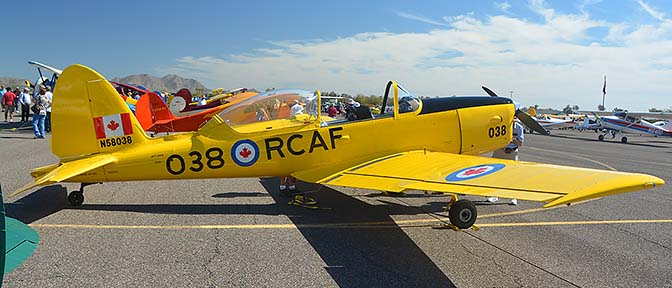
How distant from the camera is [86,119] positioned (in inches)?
230

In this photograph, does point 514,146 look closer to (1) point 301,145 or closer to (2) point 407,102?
(2) point 407,102

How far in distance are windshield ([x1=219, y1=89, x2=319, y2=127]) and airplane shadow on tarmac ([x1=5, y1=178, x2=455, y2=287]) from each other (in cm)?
131

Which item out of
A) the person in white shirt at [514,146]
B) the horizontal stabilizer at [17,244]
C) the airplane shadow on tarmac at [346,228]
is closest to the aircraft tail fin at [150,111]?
the airplane shadow on tarmac at [346,228]

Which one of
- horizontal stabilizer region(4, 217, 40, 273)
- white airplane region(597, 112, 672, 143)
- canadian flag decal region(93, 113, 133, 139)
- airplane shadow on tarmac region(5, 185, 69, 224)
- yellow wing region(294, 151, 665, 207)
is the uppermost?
canadian flag decal region(93, 113, 133, 139)

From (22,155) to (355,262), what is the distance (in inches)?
396

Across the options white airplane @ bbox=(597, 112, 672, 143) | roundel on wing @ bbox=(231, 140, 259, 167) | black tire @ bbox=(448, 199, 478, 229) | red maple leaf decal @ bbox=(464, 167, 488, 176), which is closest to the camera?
red maple leaf decal @ bbox=(464, 167, 488, 176)

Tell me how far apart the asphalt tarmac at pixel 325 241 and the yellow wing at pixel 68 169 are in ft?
1.72

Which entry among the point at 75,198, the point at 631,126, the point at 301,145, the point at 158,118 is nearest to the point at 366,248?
the point at 301,145

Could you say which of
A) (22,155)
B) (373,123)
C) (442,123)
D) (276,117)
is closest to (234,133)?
(276,117)

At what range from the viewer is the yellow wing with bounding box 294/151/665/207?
368 cm

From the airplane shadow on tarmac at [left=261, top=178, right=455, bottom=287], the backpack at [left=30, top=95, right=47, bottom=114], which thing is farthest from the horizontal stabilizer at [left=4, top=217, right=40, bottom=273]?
the backpack at [left=30, top=95, right=47, bottom=114]

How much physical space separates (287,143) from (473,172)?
258cm

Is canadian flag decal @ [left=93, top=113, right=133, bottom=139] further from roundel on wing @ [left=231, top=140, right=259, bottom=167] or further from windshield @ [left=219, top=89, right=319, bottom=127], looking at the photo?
roundel on wing @ [left=231, top=140, right=259, bottom=167]

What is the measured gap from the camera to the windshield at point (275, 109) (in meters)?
6.23
